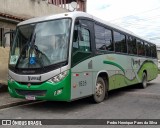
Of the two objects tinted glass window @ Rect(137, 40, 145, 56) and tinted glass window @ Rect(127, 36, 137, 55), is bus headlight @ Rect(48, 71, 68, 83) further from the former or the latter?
tinted glass window @ Rect(137, 40, 145, 56)

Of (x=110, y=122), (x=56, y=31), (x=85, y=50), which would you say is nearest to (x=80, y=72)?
(x=85, y=50)

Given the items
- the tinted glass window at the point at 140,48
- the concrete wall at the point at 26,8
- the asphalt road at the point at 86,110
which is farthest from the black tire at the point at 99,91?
the concrete wall at the point at 26,8

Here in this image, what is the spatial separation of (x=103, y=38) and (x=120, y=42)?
6.75 ft

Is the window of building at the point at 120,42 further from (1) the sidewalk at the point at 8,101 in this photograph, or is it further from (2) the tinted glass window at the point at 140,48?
(1) the sidewalk at the point at 8,101

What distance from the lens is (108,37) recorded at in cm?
1152

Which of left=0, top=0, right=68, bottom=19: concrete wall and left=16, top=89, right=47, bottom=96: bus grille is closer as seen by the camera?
left=16, top=89, right=47, bottom=96: bus grille

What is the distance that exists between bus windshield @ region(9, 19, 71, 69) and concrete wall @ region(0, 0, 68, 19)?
6.68m

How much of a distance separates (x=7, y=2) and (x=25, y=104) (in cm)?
760

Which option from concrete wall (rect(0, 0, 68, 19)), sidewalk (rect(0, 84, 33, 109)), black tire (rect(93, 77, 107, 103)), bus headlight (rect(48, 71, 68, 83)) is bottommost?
sidewalk (rect(0, 84, 33, 109))

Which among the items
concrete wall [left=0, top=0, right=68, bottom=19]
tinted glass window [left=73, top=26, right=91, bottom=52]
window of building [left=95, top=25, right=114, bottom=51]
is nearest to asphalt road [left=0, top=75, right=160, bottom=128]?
tinted glass window [left=73, top=26, right=91, bottom=52]

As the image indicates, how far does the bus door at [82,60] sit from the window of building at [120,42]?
8.23ft

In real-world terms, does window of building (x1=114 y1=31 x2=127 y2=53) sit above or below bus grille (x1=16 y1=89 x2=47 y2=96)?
above

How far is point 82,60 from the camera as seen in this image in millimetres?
9211

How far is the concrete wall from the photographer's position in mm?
15697
